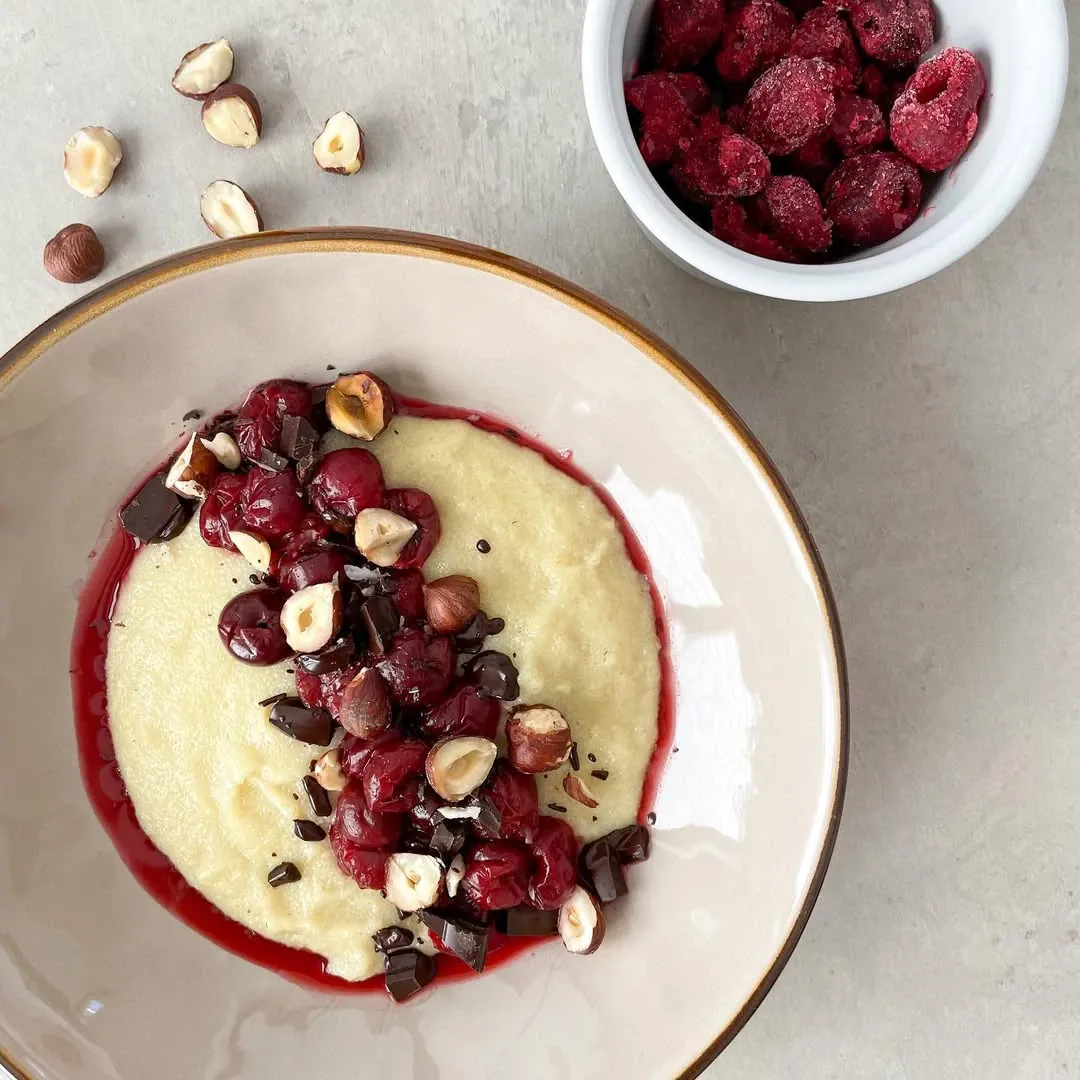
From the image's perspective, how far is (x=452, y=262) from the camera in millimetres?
1070

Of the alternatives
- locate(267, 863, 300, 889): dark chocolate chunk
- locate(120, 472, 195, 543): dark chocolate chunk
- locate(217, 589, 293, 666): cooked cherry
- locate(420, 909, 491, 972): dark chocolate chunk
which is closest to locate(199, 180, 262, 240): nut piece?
locate(120, 472, 195, 543): dark chocolate chunk

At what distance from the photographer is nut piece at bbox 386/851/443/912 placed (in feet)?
3.89

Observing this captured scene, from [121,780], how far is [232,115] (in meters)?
0.92

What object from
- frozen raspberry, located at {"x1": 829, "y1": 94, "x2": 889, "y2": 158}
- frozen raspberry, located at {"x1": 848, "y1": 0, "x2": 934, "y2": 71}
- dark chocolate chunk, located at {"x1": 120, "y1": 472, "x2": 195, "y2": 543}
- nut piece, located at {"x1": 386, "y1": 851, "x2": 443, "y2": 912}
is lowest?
nut piece, located at {"x1": 386, "y1": 851, "x2": 443, "y2": 912}

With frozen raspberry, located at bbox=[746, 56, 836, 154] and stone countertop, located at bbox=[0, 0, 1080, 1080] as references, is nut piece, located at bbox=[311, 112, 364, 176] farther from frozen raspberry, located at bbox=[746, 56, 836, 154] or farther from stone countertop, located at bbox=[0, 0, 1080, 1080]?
frozen raspberry, located at bbox=[746, 56, 836, 154]

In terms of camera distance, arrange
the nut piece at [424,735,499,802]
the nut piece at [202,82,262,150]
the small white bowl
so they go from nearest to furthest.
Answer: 1. the small white bowl
2. the nut piece at [424,735,499,802]
3. the nut piece at [202,82,262,150]

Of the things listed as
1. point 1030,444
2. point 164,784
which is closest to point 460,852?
point 164,784

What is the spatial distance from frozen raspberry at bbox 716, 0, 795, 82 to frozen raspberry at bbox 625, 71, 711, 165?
0.07m

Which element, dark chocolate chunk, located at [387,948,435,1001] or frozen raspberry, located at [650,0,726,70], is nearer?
frozen raspberry, located at [650,0,726,70]

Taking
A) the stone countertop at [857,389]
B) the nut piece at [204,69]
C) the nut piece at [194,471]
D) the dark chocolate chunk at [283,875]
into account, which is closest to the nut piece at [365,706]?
the dark chocolate chunk at [283,875]

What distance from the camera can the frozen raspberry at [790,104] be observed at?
1035mm

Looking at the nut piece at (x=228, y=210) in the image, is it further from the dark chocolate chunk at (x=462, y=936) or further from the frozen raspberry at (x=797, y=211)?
the dark chocolate chunk at (x=462, y=936)

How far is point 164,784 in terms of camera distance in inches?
50.6

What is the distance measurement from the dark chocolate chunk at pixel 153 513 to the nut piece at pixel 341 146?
1.60 feet
